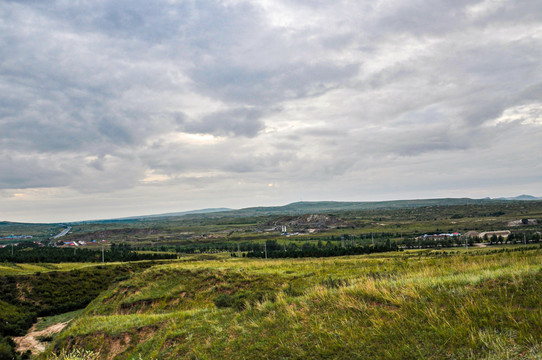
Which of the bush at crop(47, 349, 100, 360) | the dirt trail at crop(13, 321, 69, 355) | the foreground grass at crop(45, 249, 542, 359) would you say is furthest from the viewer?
the dirt trail at crop(13, 321, 69, 355)

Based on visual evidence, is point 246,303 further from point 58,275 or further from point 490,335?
point 58,275

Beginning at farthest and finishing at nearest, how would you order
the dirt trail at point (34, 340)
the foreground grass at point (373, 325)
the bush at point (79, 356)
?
the dirt trail at point (34, 340) → the bush at point (79, 356) → the foreground grass at point (373, 325)

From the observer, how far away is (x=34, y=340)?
34.6m

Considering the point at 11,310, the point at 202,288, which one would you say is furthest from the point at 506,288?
the point at 11,310

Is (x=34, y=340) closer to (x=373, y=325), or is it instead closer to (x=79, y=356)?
(x=79, y=356)

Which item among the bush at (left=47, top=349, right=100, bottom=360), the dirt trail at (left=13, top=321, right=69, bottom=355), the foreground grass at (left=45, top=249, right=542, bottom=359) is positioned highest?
Result: the foreground grass at (left=45, top=249, right=542, bottom=359)

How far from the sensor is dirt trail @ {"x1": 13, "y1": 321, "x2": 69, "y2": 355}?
3125 centimetres

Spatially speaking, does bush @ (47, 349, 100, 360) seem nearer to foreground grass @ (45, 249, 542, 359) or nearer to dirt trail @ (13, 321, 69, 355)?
foreground grass @ (45, 249, 542, 359)

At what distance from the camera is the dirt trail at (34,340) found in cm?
3125

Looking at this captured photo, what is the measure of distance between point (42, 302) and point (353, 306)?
5842 centimetres

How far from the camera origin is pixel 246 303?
554 inches

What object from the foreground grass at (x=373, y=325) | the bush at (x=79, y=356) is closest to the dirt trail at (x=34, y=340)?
the bush at (x=79, y=356)

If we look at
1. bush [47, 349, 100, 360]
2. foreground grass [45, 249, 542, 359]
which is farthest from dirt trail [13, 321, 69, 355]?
foreground grass [45, 249, 542, 359]

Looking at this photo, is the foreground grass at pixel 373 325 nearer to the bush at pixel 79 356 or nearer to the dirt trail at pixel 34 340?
the bush at pixel 79 356
